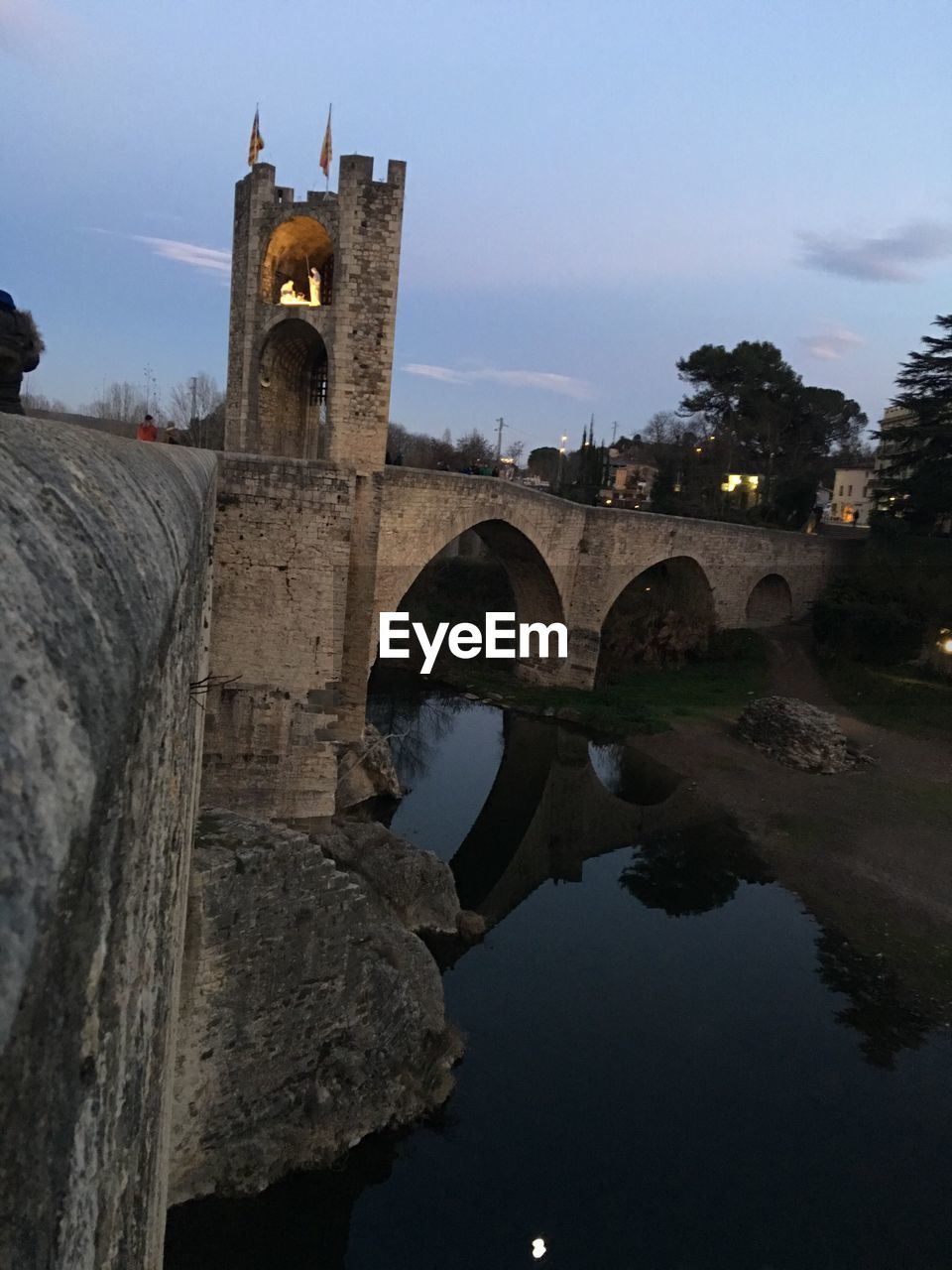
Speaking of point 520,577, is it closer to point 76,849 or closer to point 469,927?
point 469,927

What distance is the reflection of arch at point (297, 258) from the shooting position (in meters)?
11.8

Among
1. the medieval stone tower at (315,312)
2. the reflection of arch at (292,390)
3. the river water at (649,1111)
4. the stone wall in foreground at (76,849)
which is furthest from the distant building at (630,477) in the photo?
the stone wall in foreground at (76,849)

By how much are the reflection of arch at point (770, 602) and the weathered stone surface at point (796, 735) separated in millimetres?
9918

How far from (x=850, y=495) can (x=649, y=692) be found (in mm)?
28979

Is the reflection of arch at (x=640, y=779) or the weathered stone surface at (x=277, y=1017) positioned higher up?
the weathered stone surface at (x=277, y=1017)

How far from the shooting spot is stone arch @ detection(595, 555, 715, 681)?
23219 mm

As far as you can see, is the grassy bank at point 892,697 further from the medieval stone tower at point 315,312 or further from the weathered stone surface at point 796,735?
the medieval stone tower at point 315,312

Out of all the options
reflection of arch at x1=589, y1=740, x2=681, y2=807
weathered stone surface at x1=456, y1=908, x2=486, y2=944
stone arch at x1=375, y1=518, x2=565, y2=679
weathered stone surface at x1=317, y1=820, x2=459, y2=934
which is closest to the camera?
weathered stone surface at x1=317, y1=820, x2=459, y2=934

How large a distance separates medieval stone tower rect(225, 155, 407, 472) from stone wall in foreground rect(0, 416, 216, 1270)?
969 cm

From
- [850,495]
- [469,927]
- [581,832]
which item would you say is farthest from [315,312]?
[850,495]

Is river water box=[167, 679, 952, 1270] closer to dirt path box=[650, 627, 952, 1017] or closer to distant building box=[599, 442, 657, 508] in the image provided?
dirt path box=[650, 627, 952, 1017]


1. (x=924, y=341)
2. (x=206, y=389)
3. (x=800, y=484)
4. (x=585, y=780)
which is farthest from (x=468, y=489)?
(x=206, y=389)

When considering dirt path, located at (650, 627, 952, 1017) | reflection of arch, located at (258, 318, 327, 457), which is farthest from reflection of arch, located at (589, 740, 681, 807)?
reflection of arch, located at (258, 318, 327, 457)

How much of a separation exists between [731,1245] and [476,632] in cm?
1943
